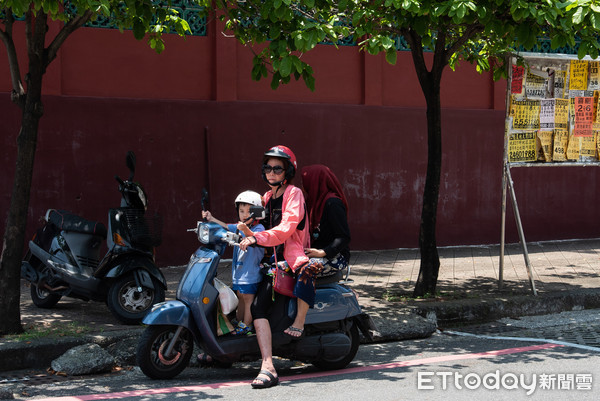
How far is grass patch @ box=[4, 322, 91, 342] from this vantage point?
6332mm

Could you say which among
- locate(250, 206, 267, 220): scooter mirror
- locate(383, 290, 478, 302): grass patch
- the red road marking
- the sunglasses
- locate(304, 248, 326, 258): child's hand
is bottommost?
the red road marking

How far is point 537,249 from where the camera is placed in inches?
488

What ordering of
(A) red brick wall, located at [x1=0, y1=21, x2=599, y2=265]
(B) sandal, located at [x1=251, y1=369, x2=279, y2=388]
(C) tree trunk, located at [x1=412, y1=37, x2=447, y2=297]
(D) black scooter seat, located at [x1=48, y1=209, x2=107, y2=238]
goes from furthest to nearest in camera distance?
(A) red brick wall, located at [x1=0, y1=21, x2=599, y2=265], (C) tree trunk, located at [x1=412, y1=37, x2=447, y2=297], (D) black scooter seat, located at [x1=48, y1=209, x2=107, y2=238], (B) sandal, located at [x1=251, y1=369, x2=279, y2=388]

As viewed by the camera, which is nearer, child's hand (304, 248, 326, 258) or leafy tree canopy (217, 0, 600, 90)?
child's hand (304, 248, 326, 258)

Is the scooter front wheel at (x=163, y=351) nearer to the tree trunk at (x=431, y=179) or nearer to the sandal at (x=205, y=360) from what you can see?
the sandal at (x=205, y=360)

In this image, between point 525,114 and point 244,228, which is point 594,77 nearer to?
point 525,114

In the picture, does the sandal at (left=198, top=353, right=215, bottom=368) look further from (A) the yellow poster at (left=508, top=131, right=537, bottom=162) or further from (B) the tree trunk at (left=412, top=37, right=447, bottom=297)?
(A) the yellow poster at (left=508, top=131, right=537, bottom=162)

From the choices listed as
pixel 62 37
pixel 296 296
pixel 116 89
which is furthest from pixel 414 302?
pixel 116 89

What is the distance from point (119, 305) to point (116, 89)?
4056 millimetres

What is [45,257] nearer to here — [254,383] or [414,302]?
[254,383]

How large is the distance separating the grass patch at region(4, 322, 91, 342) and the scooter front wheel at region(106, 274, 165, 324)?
32cm

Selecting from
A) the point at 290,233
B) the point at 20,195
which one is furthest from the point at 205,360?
the point at 20,195

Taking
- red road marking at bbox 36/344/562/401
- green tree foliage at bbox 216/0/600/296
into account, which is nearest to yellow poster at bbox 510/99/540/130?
green tree foliage at bbox 216/0/600/296

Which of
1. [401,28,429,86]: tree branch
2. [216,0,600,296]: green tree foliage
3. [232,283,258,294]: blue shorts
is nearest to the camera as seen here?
[232,283,258,294]: blue shorts
